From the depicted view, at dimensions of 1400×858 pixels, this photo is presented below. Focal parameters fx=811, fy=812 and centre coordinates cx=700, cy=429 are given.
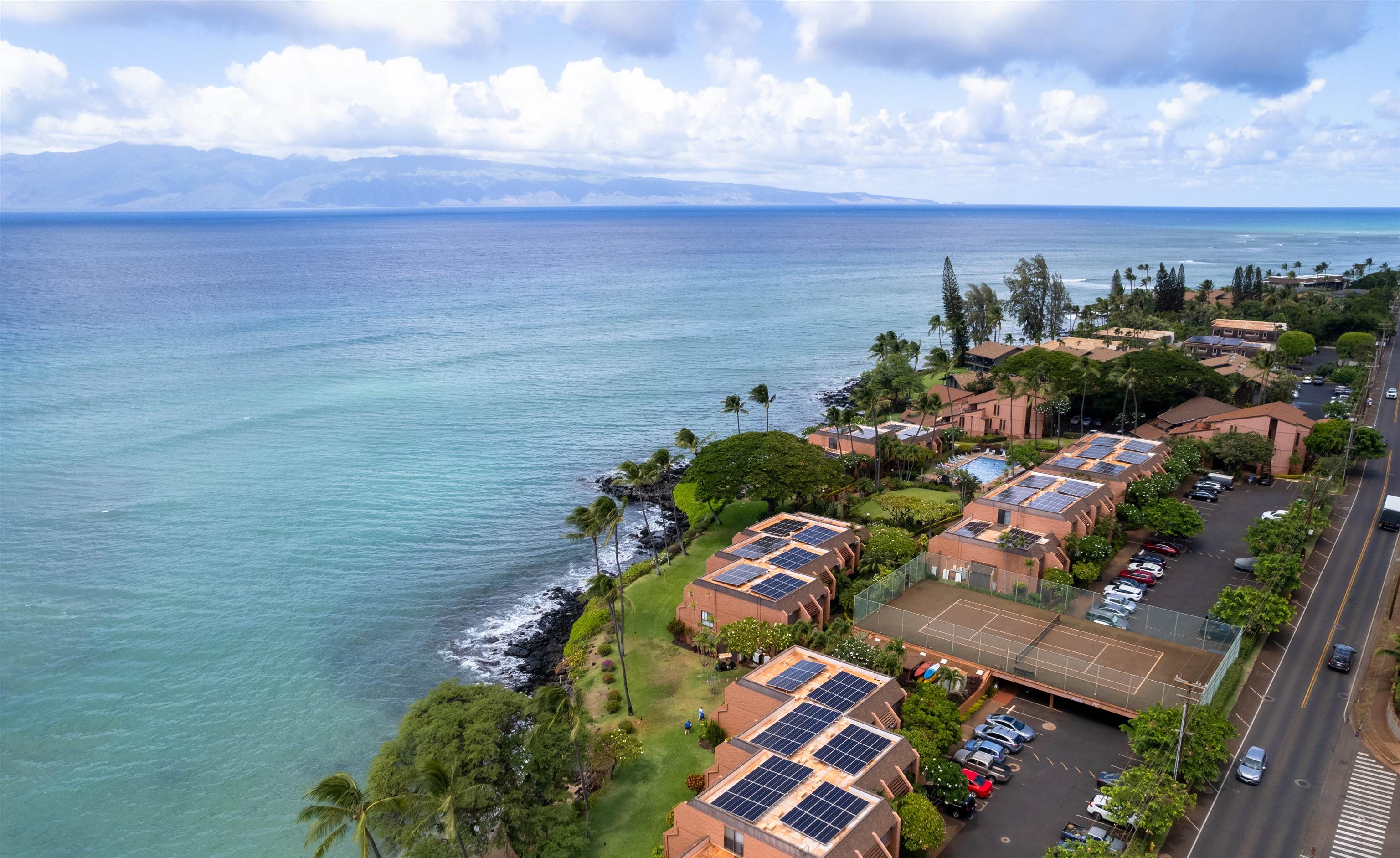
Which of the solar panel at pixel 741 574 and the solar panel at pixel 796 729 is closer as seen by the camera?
the solar panel at pixel 796 729

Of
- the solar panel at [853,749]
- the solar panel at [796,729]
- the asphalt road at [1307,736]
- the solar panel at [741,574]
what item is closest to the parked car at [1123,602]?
the asphalt road at [1307,736]

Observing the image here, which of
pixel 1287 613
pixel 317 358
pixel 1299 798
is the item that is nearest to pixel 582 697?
pixel 1299 798

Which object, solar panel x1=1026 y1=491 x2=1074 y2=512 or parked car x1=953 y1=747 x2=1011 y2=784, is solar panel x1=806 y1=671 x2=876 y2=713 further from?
solar panel x1=1026 y1=491 x2=1074 y2=512

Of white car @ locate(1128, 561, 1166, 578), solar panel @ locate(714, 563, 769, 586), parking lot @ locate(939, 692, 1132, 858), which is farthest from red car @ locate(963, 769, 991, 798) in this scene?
white car @ locate(1128, 561, 1166, 578)

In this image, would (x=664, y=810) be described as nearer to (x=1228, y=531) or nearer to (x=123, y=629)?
(x=123, y=629)

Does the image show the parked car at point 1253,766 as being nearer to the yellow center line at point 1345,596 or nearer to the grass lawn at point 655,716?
the yellow center line at point 1345,596

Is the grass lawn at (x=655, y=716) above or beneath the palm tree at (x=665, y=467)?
beneath

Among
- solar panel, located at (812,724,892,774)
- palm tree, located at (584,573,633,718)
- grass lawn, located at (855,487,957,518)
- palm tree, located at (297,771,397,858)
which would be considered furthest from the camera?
grass lawn, located at (855,487,957,518)
